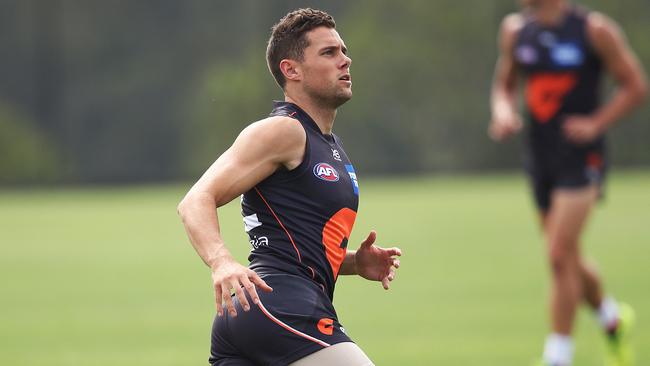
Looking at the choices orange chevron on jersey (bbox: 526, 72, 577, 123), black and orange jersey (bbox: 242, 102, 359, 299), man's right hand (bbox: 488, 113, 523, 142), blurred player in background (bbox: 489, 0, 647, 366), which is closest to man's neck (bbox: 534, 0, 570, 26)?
blurred player in background (bbox: 489, 0, 647, 366)

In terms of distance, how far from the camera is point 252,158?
4.87 metres

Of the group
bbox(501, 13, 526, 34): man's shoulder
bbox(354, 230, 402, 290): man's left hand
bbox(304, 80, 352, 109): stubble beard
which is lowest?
bbox(354, 230, 402, 290): man's left hand

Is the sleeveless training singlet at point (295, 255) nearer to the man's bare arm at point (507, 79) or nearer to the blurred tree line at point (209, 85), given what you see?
the man's bare arm at point (507, 79)

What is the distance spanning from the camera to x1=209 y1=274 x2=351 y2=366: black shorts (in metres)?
4.88

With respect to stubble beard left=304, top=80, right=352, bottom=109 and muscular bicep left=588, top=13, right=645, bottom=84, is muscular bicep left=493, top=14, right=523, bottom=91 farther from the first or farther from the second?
stubble beard left=304, top=80, right=352, bottom=109

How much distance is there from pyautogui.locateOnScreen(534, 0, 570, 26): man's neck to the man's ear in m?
4.28

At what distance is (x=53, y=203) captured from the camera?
108ft

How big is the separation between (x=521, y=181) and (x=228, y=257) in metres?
32.2

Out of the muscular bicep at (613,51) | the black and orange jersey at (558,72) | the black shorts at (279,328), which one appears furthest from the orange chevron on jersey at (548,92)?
the black shorts at (279,328)

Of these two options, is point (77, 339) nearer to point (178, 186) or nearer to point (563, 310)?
point (563, 310)

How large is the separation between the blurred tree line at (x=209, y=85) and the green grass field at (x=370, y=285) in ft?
41.3

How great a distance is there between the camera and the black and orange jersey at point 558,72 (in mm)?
8992

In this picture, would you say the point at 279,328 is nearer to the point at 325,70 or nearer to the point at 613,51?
the point at 325,70

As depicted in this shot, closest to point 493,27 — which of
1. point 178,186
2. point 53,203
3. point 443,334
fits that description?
point 178,186
